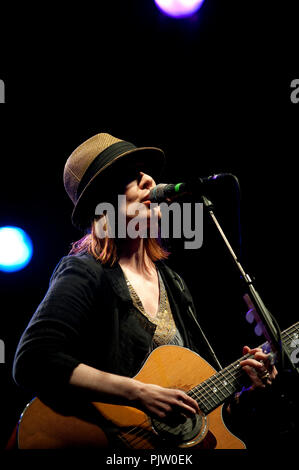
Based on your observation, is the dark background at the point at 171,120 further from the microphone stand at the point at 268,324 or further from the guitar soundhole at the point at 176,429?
the microphone stand at the point at 268,324

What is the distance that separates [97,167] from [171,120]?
161cm

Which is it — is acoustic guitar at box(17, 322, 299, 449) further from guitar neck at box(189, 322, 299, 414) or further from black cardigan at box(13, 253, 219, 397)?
black cardigan at box(13, 253, 219, 397)

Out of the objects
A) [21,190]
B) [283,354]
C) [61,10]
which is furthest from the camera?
[21,190]

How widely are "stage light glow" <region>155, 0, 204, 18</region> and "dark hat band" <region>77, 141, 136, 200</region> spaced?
69.5 inches

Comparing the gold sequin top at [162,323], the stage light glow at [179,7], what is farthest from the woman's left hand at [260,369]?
the stage light glow at [179,7]

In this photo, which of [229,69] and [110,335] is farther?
[229,69]

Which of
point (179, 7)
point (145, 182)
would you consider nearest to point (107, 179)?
point (145, 182)

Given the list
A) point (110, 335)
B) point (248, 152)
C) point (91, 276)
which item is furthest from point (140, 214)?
point (248, 152)

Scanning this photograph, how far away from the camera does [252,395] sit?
5.77 feet

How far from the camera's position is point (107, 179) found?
2.13m

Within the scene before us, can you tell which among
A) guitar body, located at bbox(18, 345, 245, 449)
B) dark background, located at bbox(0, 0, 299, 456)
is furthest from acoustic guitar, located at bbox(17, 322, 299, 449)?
dark background, located at bbox(0, 0, 299, 456)

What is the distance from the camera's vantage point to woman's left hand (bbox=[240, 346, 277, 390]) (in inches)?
68.8
